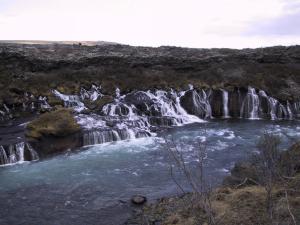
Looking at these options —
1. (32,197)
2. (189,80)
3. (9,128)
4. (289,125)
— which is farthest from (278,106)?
(32,197)

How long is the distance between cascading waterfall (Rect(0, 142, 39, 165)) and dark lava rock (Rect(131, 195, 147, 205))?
265 inches

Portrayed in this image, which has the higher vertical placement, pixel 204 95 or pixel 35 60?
pixel 35 60

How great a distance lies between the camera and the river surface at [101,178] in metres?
12.0

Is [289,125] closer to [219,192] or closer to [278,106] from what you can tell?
[278,106]

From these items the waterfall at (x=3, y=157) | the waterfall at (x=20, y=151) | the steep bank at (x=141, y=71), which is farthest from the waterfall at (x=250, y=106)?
the waterfall at (x=3, y=157)

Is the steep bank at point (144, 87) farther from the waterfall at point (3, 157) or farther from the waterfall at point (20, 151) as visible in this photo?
the waterfall at point (3, 157)

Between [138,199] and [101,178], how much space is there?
8.94ft

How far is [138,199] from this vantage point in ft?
41.4

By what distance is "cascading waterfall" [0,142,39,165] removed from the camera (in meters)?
17.5

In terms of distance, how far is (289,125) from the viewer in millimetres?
23703

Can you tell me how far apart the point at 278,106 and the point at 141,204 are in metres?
16.9

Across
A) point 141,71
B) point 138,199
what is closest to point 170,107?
point 141,71

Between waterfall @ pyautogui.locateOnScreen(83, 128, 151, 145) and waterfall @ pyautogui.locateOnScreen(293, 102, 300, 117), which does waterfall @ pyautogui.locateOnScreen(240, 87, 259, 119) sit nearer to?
→ waterfall @ pyautogui.locateOnScreen(293, 102, 300, 117)

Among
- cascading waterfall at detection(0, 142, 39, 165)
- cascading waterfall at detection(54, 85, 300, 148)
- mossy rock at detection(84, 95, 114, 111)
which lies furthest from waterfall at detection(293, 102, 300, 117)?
Answer: cascading waterfall at detection(0, 142, 39, 165)
